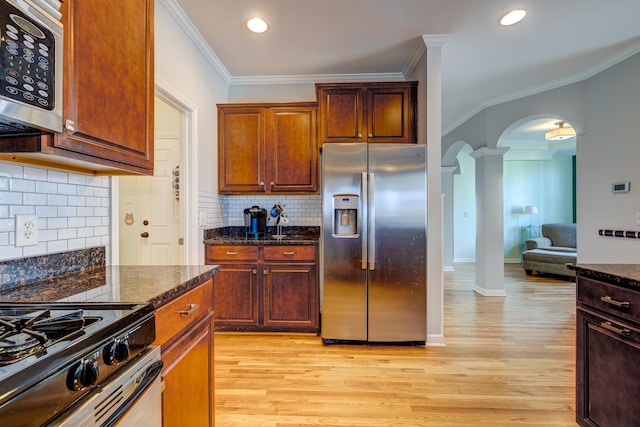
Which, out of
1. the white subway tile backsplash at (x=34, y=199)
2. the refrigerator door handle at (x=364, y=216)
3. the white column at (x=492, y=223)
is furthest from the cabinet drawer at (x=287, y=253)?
the white column at (x=492, y=223)

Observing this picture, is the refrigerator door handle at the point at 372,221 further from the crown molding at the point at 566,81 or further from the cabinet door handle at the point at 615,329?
the crown molding at the point at 566,81

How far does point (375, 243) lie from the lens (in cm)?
264

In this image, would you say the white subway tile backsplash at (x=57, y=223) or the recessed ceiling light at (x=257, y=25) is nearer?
the white subway tile backsplash at (x=57, y=223)

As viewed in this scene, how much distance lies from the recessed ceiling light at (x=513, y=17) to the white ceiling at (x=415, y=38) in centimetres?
6

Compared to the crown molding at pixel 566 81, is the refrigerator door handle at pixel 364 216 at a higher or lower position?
lower

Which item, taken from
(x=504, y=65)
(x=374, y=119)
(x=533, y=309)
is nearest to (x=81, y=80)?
(x=374, y=119)

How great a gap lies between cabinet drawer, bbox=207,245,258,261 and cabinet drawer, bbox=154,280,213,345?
1415 millimetres

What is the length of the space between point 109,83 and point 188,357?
3.62ft

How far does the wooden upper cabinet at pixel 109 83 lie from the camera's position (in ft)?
3.25

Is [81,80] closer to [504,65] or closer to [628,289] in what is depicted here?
[628,289]

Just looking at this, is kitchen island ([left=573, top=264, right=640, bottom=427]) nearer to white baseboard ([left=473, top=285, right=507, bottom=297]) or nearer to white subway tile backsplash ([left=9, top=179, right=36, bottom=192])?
white subway tile backsplash ([left=9, top=179, right=36, bottom=192])

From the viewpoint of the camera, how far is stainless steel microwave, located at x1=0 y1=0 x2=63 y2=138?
2.56 feet

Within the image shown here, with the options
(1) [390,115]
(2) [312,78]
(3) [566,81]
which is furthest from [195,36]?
(3) [566,81]

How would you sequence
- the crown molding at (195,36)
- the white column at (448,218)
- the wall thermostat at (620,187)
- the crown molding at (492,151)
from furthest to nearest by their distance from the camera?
the white column at (448,218), the crown molding at (492,151), the wall thermostat at (620,187), the crown molding at (195,36)
